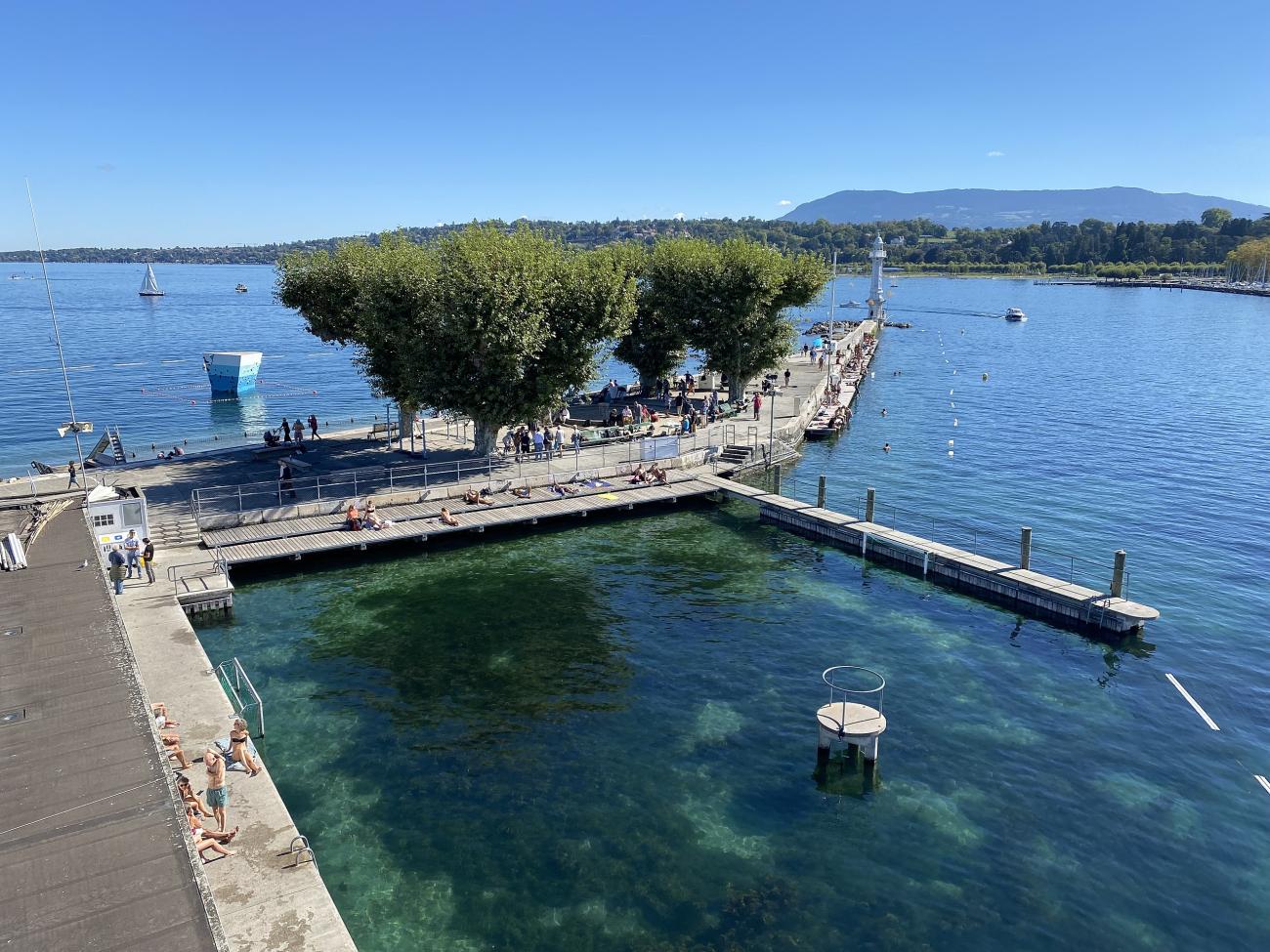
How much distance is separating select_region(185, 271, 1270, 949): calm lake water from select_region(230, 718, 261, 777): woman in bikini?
141 centimetres

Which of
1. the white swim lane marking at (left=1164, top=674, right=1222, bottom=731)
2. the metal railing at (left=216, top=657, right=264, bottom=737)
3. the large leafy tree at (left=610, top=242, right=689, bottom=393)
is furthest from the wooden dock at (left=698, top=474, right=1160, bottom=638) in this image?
the metal railing at (left=216, top=657, right=264, bottom=737)

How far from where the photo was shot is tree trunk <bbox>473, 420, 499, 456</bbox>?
38.2 metres

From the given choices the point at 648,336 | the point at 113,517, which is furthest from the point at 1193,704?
the point at 648,336

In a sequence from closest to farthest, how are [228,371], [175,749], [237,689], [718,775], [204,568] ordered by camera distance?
[175,749] → [718,775] → [237,689] → [204,568] → [228,371]

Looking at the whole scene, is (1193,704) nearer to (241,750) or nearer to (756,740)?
(756,740)

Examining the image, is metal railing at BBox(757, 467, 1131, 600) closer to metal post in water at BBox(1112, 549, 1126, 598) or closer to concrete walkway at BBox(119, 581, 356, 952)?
metal post in water at BBox(1112, 549, 1126, 598)

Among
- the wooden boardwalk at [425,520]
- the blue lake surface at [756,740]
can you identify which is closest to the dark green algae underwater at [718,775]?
the blue lake surface at [756,740]

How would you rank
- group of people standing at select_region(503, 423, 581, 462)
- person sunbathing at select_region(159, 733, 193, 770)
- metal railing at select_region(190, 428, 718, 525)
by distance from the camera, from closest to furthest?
1. person sunbathing at select_region(159, 733, 193, 770)
2. metal railing at select_region(190, 428, 718, 525)
3. group of people standing at select_region(503, 423, 581, 462)

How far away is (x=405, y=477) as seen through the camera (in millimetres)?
36969

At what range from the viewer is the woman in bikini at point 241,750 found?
1688 centimetres

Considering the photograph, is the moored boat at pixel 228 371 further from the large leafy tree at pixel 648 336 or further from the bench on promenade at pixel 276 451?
the large leafy tree at pixel 648 336

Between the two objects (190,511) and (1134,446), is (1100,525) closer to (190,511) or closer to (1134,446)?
(1134,446)

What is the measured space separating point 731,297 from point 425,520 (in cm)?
2705

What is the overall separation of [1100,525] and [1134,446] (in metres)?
21.1
